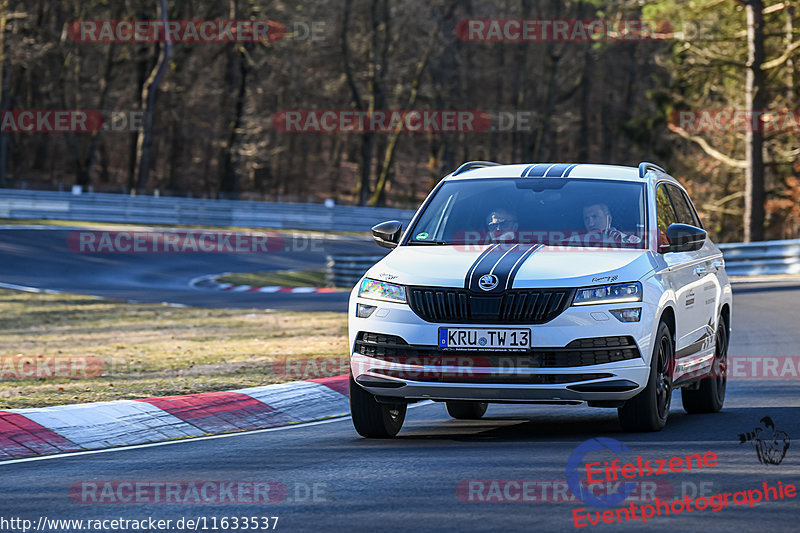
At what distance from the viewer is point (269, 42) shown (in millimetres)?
55781

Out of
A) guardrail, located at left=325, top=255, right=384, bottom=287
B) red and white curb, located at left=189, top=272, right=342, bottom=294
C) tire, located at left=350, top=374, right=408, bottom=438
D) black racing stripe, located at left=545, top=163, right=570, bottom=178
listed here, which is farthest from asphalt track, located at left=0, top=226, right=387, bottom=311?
tire, located at left=350, top=374, right=408, bottom=438

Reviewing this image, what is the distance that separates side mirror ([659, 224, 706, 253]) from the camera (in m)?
8.80

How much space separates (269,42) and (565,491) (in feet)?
168

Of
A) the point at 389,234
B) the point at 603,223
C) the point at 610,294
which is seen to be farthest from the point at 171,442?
the point at 603,223

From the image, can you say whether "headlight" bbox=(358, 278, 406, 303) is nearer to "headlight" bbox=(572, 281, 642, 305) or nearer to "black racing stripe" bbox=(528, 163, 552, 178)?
"headlight" bbox=(572, 281, 642, 305)

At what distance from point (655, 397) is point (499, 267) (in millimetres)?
1365

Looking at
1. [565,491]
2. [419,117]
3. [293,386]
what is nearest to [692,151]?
[419,117]

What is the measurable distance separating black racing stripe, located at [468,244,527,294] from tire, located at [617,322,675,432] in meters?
1.07

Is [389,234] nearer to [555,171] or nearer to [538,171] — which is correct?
[538,171]

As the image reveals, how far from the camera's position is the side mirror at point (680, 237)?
8.80 metres

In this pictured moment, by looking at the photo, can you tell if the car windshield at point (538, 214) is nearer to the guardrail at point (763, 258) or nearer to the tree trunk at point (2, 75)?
the guardrail at point (763, 258)

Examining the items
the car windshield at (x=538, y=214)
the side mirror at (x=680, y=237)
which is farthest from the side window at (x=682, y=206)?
the side mirror at (x=680, y=237)

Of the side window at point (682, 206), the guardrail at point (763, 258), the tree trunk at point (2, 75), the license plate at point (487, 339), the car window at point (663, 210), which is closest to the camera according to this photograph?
the license plate at point (487, 339)

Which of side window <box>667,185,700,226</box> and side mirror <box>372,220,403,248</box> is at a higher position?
side window <box>667,185,700,226</box>
